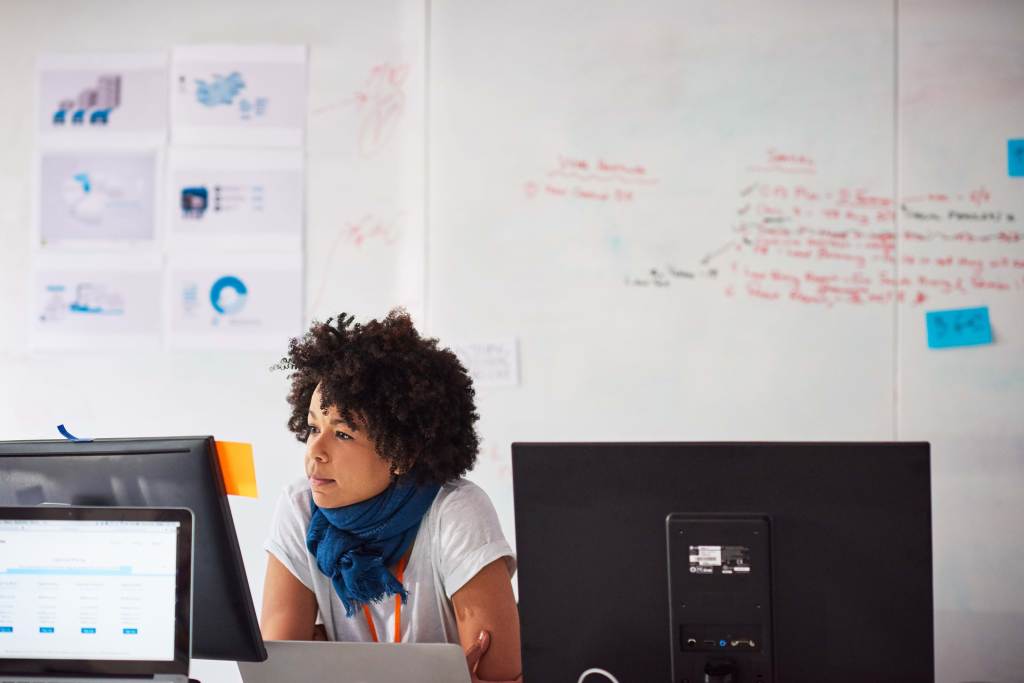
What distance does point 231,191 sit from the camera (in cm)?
279

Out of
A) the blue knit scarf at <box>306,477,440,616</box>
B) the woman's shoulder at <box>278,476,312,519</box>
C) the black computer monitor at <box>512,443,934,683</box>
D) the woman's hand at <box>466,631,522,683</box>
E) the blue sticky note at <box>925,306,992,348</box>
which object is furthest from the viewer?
the blue sticky note at <box>925,306,992,348</box>

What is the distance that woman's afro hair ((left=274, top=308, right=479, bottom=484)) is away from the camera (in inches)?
65.1

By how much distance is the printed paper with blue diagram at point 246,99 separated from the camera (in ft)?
9.18

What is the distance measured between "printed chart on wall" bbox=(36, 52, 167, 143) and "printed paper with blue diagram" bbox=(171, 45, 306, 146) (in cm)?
9

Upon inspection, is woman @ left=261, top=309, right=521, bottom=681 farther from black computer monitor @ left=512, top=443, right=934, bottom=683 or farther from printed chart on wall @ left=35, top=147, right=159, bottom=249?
printed chart on wall @ left=35, top=147, right=159, bottom=249

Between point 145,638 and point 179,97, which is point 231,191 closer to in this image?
point 179,97

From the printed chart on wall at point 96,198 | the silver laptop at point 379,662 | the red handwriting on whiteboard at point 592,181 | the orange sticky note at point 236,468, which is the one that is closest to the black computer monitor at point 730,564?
the silver laptop at point 379,662

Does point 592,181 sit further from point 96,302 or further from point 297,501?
point 96,302

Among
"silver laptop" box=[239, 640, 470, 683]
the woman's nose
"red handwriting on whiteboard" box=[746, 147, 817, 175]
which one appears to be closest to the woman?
the woman's nose

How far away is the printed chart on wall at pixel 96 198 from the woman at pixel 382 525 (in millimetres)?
1386

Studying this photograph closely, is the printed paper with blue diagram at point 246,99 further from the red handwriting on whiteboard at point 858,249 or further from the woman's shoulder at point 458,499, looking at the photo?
the woman's shoulder at point 458,499

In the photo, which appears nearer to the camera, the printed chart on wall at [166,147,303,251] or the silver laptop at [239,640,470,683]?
the silver laptop at [239,640,470,683]

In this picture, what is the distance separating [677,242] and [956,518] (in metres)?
1.09

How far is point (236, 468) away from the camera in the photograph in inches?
47.5
